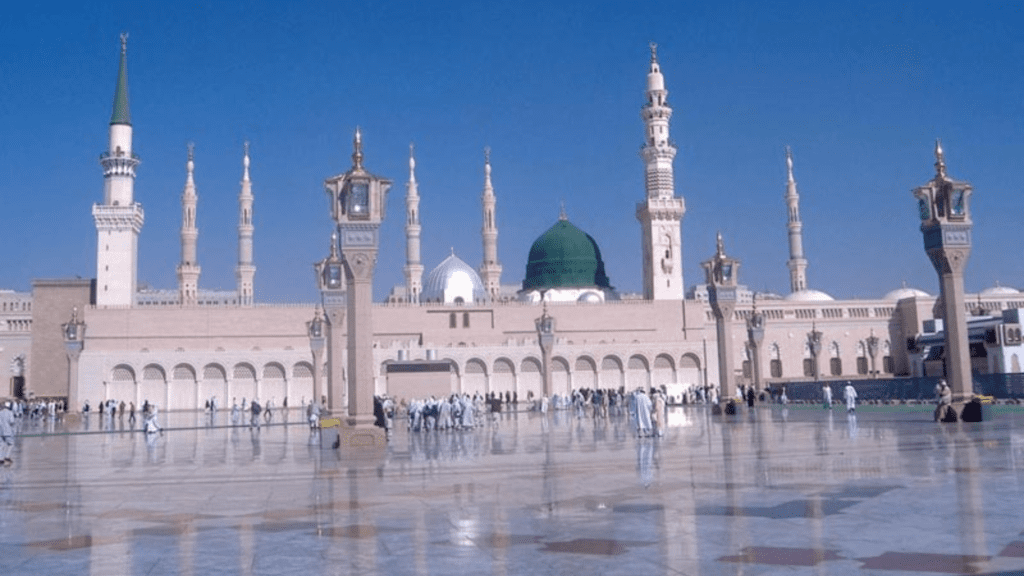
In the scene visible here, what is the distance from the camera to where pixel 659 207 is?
50.8m

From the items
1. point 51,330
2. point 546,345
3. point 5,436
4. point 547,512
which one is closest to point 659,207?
point 546,345

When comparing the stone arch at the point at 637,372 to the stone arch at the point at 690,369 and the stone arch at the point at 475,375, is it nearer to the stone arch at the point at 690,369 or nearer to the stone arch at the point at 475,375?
the stone arch at the point at 690,369

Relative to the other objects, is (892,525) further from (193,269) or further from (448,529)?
(193,269)

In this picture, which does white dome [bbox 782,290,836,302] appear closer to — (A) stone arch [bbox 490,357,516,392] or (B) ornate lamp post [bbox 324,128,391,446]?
(A) stone arch [bbox 490,357,516,392]

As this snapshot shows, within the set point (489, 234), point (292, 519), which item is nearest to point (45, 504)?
point (292, 519)

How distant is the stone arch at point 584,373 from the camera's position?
46.9 meters

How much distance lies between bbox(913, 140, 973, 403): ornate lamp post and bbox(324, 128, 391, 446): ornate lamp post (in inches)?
369

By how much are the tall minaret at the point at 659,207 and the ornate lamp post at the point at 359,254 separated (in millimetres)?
36370

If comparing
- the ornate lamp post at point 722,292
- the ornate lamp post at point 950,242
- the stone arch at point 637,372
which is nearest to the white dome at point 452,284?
the stone arch at point 637,372

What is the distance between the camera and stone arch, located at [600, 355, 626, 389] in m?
47.2

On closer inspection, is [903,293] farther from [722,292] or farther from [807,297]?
[722,292]

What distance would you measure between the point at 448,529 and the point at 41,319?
49.9 metres

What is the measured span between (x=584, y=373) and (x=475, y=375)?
557 centimetres

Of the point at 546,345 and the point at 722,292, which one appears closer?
the point at 722,292
